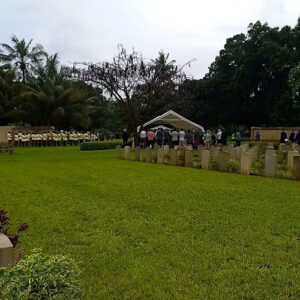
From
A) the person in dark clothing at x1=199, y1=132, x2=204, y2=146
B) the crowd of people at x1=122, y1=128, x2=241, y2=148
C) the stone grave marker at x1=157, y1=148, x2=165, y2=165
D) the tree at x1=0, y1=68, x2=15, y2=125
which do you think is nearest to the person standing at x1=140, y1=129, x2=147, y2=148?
the crowd of people at x1=122, y1=128, x2=241, y2=148

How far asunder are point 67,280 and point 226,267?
2104mm

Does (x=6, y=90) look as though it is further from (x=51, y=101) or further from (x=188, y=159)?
(x=188, y=159)

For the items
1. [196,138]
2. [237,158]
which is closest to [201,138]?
[196,138]

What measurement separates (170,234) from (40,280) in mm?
3025

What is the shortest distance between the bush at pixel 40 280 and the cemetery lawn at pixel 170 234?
105 centimetres

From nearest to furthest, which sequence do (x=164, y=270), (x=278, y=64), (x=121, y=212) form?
(x=164, y=270) → (x=121, y=212) → (x=278, y=64)

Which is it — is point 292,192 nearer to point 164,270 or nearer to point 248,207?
point 248,207

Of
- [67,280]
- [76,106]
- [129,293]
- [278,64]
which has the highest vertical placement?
[278,64]

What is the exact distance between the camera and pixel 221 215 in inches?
242

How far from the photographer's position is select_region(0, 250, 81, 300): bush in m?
2.22

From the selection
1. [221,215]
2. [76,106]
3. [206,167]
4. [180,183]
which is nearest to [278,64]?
[76,106]

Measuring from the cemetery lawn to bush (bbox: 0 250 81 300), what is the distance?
105cm

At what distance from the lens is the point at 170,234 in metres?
5.12

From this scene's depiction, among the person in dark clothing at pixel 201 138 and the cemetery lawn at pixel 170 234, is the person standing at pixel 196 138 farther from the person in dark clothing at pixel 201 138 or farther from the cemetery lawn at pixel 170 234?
the cemetery lawn at pixel 170 234
